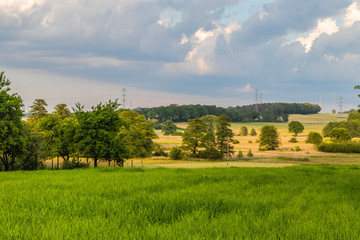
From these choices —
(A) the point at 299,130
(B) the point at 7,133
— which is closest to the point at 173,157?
(B) the point at 7,133

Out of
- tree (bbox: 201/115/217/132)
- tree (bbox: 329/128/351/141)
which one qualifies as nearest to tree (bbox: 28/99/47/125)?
tree (bbox: 201/115/217/132)

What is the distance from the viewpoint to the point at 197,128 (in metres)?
86.6

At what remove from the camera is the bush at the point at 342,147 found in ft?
333

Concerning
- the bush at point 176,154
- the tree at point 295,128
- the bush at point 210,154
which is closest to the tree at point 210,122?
the tree at point 295,128

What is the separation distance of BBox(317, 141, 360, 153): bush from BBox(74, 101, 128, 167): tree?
91509 millimetres

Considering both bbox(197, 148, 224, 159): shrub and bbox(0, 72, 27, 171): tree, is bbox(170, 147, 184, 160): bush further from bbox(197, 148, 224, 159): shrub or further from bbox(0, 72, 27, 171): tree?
bbox(0, 72, 27, 171): tree

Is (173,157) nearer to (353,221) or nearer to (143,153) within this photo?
(143,153)

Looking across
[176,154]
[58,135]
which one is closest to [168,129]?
[176,154]

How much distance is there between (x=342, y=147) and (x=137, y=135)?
266 feet

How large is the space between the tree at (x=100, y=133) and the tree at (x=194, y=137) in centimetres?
4211

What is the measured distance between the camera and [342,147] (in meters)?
103

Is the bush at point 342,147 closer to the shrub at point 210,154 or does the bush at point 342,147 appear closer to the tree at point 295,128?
the tree at point 295,128

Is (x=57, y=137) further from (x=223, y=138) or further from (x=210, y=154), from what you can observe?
(x=223, y=138)

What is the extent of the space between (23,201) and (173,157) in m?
73.6
